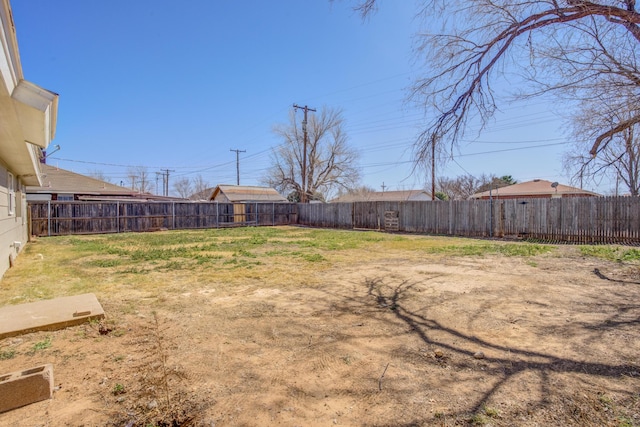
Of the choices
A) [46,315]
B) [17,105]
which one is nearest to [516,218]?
[46,315]

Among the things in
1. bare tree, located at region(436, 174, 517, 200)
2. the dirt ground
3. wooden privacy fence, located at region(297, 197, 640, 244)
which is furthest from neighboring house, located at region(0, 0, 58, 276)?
bare tree, located at region(436, 174, 517, 200)

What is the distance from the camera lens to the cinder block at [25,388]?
2.04 meters

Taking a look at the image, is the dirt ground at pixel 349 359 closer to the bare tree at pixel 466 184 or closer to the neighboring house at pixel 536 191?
the neighboring house at pixel 536 191

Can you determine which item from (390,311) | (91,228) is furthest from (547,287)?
(91,228)

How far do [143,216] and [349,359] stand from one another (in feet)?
57.6

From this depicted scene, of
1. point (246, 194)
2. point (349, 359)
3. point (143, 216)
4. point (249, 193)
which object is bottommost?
point (349, 359)

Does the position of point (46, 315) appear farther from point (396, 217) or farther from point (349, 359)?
point (396, 217)

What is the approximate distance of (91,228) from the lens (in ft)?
51.8

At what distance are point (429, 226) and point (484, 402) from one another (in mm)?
14210

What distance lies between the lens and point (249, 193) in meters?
32.4

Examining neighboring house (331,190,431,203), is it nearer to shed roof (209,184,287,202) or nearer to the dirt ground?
shed roof (209,184,287,202)

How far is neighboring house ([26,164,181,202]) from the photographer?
20.3 m

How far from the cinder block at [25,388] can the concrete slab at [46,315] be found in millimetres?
1353

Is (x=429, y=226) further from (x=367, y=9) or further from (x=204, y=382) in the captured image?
(x=204, y=382)
